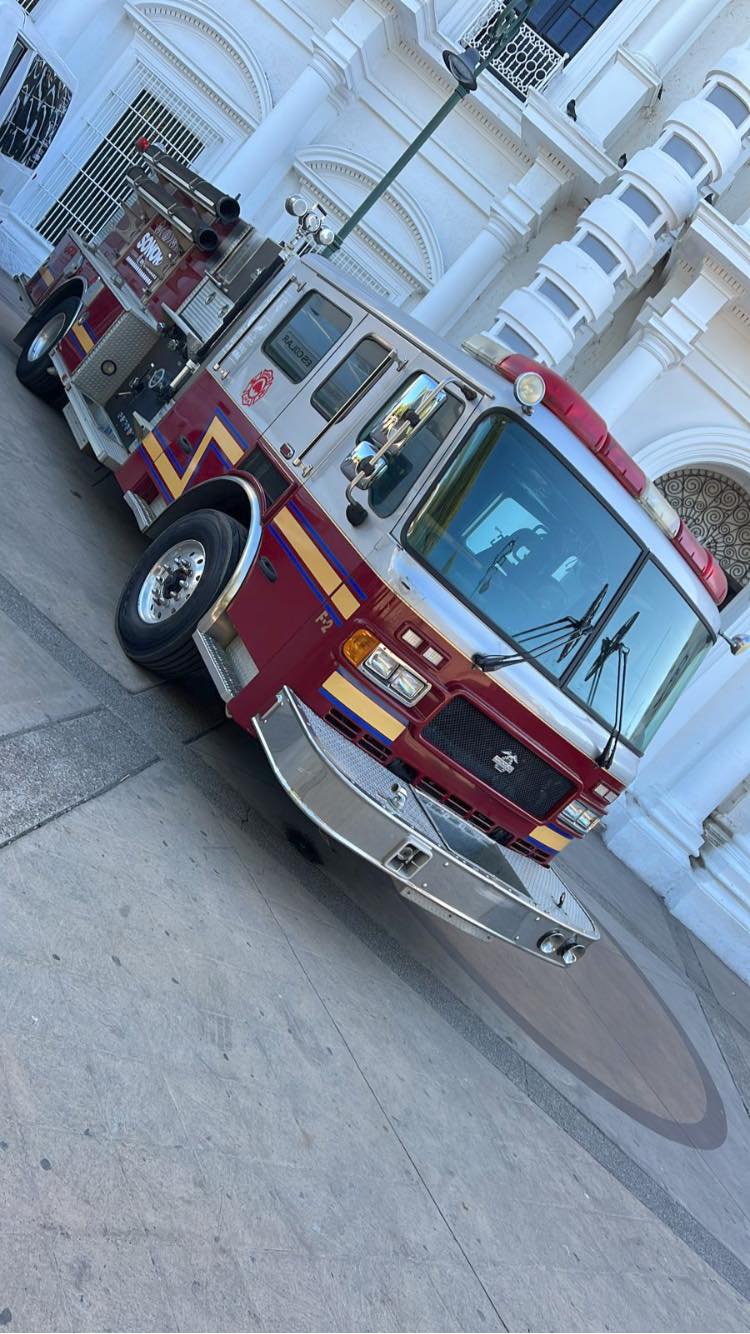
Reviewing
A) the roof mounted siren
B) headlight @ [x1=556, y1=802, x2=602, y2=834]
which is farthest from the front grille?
the roof mounted siren

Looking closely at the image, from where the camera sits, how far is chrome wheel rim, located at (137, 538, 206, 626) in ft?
22.1

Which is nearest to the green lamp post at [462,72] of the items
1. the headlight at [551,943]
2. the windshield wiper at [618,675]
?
the windshield wiper at [618,675]

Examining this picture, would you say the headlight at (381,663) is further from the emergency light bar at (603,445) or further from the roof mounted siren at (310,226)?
the roof mounted siren at (310,226)

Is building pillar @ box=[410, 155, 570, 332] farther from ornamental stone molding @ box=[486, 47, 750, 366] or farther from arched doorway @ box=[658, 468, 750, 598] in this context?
arched doorway @ box=[658, 468, 750, 598]

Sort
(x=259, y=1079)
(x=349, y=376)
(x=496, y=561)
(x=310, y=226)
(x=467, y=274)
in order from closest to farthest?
(x=259, y=1079) → (x=496, y=561) → (x=349, y=376) → (x=310, y=226) → (x=467, y=274)

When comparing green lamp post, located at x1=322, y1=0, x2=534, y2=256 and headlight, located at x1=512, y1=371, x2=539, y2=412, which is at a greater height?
green lamp post, located at x1=322, y1=0, x2=534, y2=256

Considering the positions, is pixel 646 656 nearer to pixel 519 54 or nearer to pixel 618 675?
pixel 618 675

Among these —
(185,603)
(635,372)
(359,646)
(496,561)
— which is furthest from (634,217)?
(359,646)

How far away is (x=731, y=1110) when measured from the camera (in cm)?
843

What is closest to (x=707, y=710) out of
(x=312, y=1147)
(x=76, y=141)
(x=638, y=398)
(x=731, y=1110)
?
(x=638, y=398)

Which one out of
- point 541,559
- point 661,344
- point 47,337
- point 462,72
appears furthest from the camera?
point 661,344

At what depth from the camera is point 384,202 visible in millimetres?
16953

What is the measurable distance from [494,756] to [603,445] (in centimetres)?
178

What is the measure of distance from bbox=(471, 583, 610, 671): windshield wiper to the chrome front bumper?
89 centimetres
